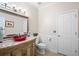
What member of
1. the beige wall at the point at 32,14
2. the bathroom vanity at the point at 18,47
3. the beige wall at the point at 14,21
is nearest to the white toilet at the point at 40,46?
the bathroom vanity at the point at 18,47

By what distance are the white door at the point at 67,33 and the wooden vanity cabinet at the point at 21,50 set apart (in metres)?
0.48

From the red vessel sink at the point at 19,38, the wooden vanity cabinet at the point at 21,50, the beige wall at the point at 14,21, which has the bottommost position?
the wooden vanity cabinet at the point at 21,50

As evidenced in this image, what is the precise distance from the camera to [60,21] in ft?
4.95

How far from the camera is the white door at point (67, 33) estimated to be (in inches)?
57.7

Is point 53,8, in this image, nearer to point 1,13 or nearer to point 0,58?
point 1,13

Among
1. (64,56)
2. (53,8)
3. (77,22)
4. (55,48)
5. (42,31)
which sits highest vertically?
(53,8)

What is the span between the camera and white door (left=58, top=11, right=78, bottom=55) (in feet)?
4.81

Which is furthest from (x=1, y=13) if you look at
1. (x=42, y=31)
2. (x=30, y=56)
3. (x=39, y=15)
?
(x=30, y=56)

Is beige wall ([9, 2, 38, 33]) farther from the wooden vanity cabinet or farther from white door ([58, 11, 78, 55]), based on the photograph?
white door ([58, 11, 78, 55])

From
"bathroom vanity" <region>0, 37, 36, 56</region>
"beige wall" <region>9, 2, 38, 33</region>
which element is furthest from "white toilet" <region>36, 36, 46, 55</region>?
"beige wall" <region>9, 2, 38, 33</region>

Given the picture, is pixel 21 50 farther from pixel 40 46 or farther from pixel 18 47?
pixel 40 46

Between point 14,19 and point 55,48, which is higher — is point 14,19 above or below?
above

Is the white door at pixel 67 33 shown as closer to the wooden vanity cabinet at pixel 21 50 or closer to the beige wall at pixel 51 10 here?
the beige wall at pixel 51 10

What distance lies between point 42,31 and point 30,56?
0.46 meters
